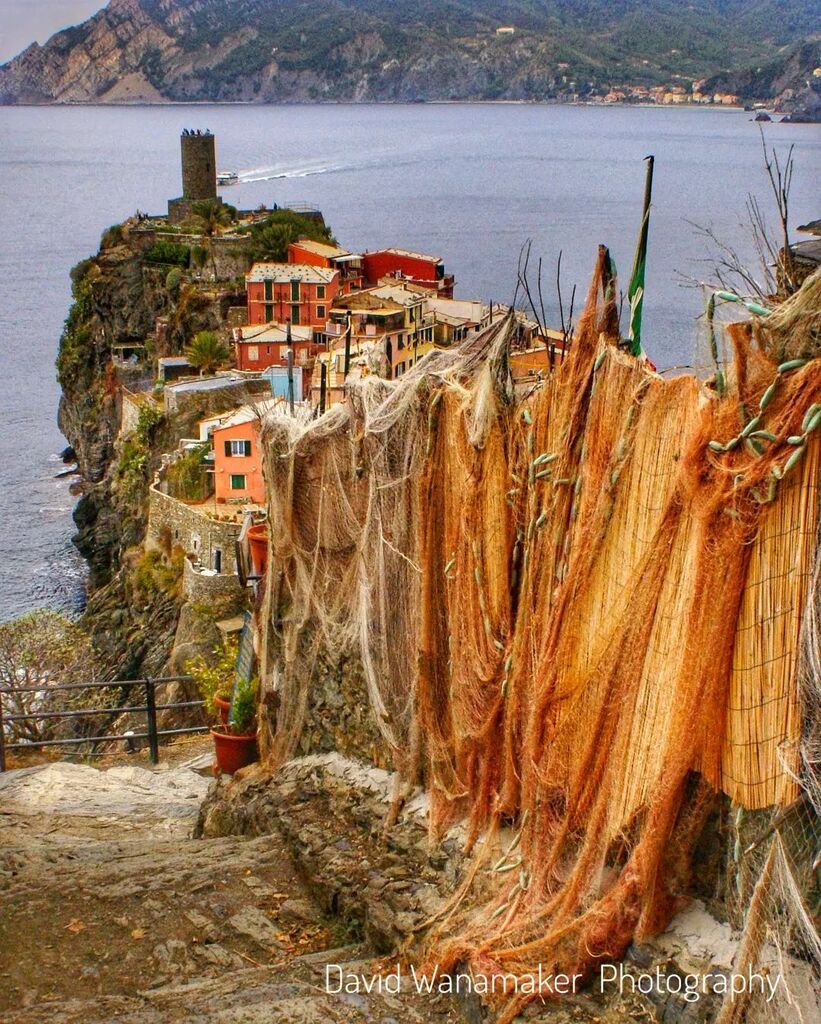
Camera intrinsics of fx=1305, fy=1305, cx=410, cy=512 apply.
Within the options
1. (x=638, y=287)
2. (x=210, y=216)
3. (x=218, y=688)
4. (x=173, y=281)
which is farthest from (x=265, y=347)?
(x=638, y=287)

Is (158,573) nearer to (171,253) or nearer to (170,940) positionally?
(170,940)

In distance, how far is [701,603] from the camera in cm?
531

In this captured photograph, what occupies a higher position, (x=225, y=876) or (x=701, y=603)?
(x=701, y=603)

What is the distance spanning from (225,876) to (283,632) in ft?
7.34

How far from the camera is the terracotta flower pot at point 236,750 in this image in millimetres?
10516

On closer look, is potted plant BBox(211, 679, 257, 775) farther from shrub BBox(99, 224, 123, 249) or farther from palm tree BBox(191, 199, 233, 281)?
shrub BBox(99, 224, 123, 249)

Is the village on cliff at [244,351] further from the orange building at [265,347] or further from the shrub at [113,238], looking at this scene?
the shrub at [113,238]

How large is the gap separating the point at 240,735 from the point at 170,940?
3.02 metres

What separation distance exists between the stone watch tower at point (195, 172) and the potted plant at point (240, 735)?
56.1 meters

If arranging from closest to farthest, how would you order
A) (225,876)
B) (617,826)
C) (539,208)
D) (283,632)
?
(617,826)
(225,876)
(283,632)
(539,208)

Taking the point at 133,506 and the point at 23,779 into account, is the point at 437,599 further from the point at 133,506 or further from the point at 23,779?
the point at 133,506

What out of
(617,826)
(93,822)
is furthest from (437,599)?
(93,822)

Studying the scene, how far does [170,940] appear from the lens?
766 centimetres

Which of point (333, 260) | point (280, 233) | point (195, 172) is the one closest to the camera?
point (333, 260)
